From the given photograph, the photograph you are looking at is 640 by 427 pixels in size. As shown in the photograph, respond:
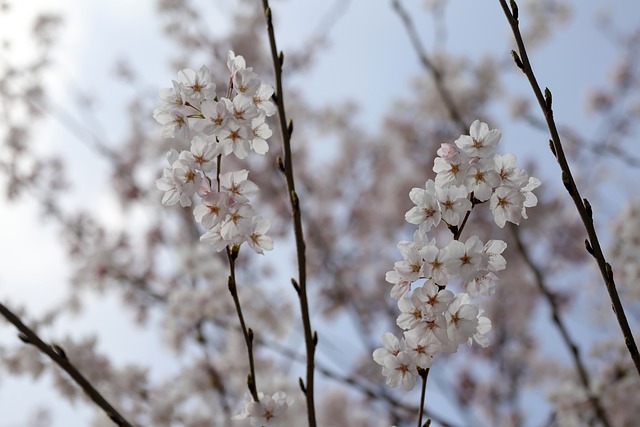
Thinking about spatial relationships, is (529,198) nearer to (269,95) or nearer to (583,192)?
(269,95)

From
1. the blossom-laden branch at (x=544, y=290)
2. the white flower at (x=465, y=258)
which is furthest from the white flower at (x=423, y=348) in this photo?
the blossom-laden branch at (x=544, y=290)

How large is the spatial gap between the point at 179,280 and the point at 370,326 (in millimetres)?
1872

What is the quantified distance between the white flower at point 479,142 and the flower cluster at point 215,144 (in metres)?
0.30

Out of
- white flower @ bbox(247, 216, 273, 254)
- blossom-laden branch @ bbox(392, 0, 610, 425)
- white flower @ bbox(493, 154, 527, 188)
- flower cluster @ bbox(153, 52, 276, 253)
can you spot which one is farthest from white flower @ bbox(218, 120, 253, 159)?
blossom-laden branch @ bbox(392, 0, 610, 425)

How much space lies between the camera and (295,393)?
266cm

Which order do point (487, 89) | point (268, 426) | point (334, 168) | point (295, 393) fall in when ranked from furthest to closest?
point (334, 168) < point (487, 89) < point (295, 393) < point (268, 426)

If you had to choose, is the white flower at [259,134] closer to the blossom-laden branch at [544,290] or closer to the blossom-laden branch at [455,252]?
the blossom-laden branch at [455,252]

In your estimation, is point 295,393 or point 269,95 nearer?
point 269,95

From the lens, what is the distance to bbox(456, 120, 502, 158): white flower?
2.90 ft

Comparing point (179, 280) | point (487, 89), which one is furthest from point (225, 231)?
point (487, 89)

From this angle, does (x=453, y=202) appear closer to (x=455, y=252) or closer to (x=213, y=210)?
(x=455, y=252)

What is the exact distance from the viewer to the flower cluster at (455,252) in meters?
0.87

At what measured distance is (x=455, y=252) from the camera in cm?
86

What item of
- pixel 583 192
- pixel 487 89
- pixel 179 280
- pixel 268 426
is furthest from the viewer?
pixel 487 89
